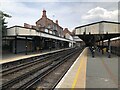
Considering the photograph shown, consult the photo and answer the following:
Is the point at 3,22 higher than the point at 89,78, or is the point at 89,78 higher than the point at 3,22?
the point at 3,22

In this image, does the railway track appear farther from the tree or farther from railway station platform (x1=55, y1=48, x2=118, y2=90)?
the tree

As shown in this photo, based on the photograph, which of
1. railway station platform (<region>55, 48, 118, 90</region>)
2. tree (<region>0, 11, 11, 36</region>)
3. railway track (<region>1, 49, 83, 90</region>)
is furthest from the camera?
→ tree (<region>0, 11, 11, 36</region>)

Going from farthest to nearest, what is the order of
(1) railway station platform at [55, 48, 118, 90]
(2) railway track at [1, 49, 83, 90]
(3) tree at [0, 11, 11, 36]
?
(3) tree at [0, 11, 11, 36]
(2) railway track at [1, 49, 83, 90]
(1) railway station platform at [55, 48, 118, 90]

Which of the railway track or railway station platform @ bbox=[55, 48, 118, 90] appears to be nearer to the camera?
railway station platform @ bbox=[55, 48, 118, 90]

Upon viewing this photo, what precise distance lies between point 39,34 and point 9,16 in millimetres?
6073

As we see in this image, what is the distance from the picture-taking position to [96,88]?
8820mm

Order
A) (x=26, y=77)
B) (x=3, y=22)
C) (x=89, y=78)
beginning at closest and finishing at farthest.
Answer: (x=89, y=78), (x=26, y=77), (x=3, y=22)

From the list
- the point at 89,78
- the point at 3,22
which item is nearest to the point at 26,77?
the point at 89,78

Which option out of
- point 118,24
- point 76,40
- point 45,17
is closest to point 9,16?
point 118,24

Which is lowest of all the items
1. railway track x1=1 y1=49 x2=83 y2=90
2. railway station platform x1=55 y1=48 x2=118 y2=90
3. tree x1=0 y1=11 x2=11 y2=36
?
railway track x1=1 y1=49 x2=83 y2=90

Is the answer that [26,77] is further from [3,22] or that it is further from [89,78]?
[3,22]

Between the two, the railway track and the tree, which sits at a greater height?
the tree

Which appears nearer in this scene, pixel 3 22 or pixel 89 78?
pixel 89 78

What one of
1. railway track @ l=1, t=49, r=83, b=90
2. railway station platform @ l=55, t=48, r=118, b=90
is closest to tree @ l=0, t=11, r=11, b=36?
railway track @ l=1, t=49, r=83, b=90
